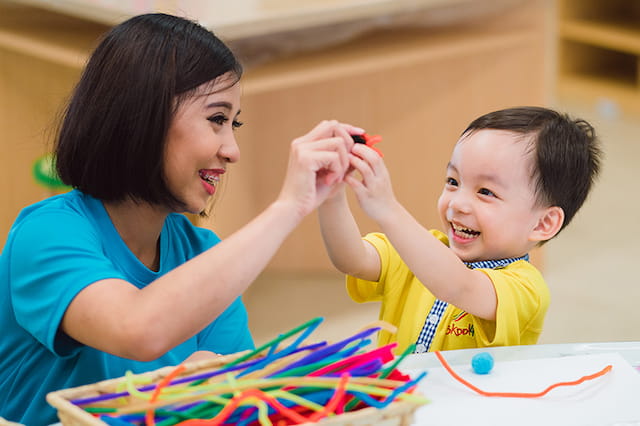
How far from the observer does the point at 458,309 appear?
4.14 feet

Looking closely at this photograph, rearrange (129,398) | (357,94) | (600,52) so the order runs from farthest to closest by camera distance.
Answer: (600,52) → (357,94) → (129,398)

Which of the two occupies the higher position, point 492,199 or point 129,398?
point 492,199

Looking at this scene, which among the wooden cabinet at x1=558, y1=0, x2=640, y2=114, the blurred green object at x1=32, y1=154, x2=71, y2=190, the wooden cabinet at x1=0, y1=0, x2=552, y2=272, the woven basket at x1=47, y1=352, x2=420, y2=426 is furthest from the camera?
the wooden cabinet at x1=558, y1=0, x2=640, y2=114

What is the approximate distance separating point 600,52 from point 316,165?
357cm

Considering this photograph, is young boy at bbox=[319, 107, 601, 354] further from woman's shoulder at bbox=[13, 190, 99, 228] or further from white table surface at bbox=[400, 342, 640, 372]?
woman's shoulder at bbox=[13, 190, 99, 228]

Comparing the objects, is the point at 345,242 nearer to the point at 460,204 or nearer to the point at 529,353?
the point at 460,204

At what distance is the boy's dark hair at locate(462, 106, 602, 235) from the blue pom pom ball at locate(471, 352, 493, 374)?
288mm

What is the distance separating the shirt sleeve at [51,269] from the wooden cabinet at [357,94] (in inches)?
45.8

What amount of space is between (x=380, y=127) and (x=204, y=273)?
6.29 feet

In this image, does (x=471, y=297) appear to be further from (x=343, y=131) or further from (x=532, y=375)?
(x=343, y=131)

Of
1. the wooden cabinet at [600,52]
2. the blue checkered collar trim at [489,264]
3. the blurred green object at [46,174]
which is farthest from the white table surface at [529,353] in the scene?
the wooden cabinet at [600,52]

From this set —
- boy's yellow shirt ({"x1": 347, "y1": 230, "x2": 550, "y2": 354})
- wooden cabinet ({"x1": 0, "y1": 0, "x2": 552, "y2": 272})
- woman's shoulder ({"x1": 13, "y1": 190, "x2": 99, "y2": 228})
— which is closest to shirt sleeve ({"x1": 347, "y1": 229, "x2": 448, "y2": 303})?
boy's yellow shirt ({"x1": 347, "y1": 230, "x2": 550, "y2": 354})

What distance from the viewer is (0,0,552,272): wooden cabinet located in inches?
94.1

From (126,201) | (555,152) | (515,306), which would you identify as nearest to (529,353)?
(515,306)
